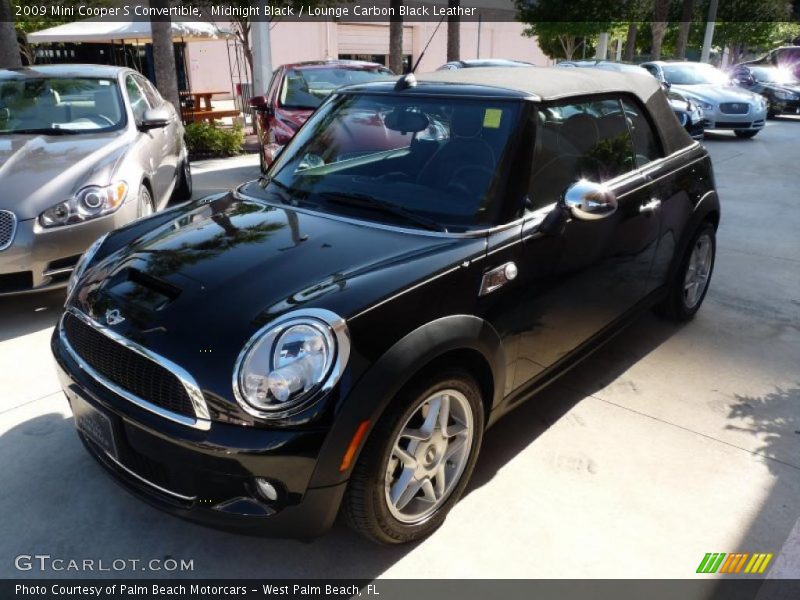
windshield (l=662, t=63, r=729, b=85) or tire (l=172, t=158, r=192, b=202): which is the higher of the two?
windshield (l=662, t=63, r=729, b=85)

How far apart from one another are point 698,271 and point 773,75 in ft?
53.5

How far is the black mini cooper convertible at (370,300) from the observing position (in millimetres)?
1994

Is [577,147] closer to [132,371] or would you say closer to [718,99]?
[132,371]

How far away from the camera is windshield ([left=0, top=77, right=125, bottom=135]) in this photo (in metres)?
5.30

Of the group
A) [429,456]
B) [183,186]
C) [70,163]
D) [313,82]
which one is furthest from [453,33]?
[429,456]

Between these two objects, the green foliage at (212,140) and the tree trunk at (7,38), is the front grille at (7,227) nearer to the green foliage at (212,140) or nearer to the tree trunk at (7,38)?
the tree trunk at (7,38)

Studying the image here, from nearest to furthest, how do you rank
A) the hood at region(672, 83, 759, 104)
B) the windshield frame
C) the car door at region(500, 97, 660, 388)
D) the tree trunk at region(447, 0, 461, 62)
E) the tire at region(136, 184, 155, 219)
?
the windshield frame, the car door at region(500, 97, 660, 388), the tire at region(136, 184, 155, 219), the hood at region(672, 83, 759, 104), the tree trunk at region(447, 0, 461, 62)

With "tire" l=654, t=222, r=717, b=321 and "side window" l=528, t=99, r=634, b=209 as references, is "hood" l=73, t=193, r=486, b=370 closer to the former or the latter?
"side window" l=528, t=99, r=634, b=209

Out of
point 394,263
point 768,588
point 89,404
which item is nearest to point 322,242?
point 394,263

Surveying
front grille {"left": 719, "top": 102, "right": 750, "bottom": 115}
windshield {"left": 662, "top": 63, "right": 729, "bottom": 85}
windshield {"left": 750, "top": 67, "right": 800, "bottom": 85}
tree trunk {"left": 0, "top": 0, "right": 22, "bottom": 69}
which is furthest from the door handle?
windshield {"left": 750, "top": 67, "right": 800, "bottom": 85}

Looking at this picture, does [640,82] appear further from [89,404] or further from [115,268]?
[89,404]

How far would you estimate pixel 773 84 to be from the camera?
17.0 metres

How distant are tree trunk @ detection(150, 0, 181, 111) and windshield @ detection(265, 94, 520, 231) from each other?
319 inches

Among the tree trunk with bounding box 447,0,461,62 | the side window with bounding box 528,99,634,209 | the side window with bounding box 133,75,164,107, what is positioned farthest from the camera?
the tree trunk with bounding box 447,0,461,62
